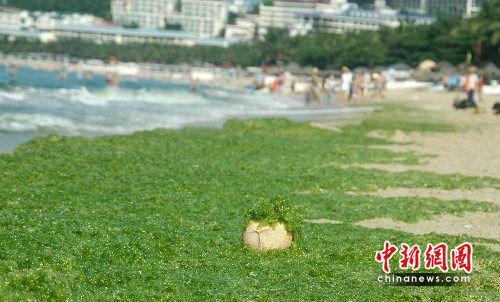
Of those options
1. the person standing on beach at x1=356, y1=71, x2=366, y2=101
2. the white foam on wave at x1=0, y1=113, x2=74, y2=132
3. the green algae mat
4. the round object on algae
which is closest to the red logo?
the green algae mat

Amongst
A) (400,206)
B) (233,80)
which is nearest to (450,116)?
(400,206)

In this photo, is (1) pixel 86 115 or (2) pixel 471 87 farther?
(2) pixel 471 87

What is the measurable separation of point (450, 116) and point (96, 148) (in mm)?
25747

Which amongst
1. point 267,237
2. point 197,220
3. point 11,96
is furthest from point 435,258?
point 11,96

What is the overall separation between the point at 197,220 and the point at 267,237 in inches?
121

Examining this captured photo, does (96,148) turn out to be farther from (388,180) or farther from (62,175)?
(388,180)

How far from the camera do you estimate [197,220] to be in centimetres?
1667

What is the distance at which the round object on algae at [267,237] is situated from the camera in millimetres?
13805

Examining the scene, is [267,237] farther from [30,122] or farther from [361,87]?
→ [361,87]

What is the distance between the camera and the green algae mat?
37.7 ft

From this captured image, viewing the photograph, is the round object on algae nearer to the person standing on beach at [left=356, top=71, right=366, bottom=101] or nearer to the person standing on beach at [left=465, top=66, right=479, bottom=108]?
the person standing on beach at [left=465, top=66, right=479, bottom=108]

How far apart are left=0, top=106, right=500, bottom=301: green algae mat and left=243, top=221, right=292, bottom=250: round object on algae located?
0.15 meters

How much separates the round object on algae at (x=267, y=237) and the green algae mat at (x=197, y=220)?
0.15 m

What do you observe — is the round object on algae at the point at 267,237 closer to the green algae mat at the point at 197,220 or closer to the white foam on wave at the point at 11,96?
the green algae mat at the point at 197,220
